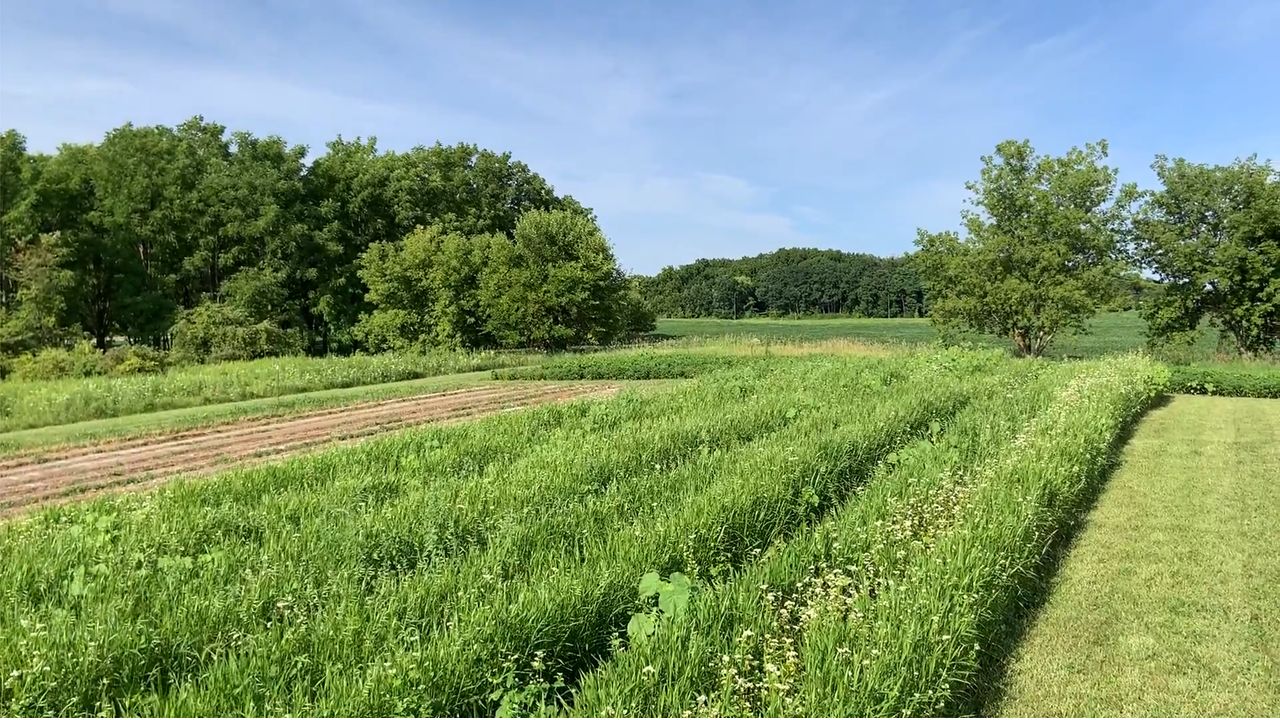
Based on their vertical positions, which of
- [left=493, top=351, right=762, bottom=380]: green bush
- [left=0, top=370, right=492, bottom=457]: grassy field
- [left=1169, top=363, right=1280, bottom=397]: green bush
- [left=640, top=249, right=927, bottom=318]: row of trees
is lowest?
[left=0, top=370, right=492, bottom=457]: grassy field

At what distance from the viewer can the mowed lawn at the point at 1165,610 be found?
3807mm

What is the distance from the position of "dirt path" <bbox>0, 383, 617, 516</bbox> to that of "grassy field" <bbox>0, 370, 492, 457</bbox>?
0.62 m

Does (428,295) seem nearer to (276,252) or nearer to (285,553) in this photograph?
(276,252)

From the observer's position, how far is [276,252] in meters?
34.0

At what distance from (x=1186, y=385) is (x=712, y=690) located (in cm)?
1914

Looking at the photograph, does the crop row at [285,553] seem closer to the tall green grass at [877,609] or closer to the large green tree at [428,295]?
the tall green grass at [877,609]

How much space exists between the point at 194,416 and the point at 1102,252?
25.6m

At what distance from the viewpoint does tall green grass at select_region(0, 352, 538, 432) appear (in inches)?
557

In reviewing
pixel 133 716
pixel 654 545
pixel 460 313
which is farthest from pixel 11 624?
pixel 460 313

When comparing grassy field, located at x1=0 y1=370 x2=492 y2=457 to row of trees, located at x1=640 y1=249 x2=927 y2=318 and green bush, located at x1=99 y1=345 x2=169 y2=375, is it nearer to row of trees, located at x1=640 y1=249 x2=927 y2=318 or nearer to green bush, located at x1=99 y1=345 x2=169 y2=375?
green bush, located at x1=99 y1=345 x2=169 y2=375

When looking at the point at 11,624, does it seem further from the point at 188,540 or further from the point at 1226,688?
the point at 1226,688

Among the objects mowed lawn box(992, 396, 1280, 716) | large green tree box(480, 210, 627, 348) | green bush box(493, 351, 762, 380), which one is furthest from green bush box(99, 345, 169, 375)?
mowed lawn box(992, 396, 1280, 716)

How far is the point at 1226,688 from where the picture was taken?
387 centimetres

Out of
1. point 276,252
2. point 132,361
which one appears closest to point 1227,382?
point 132,361
